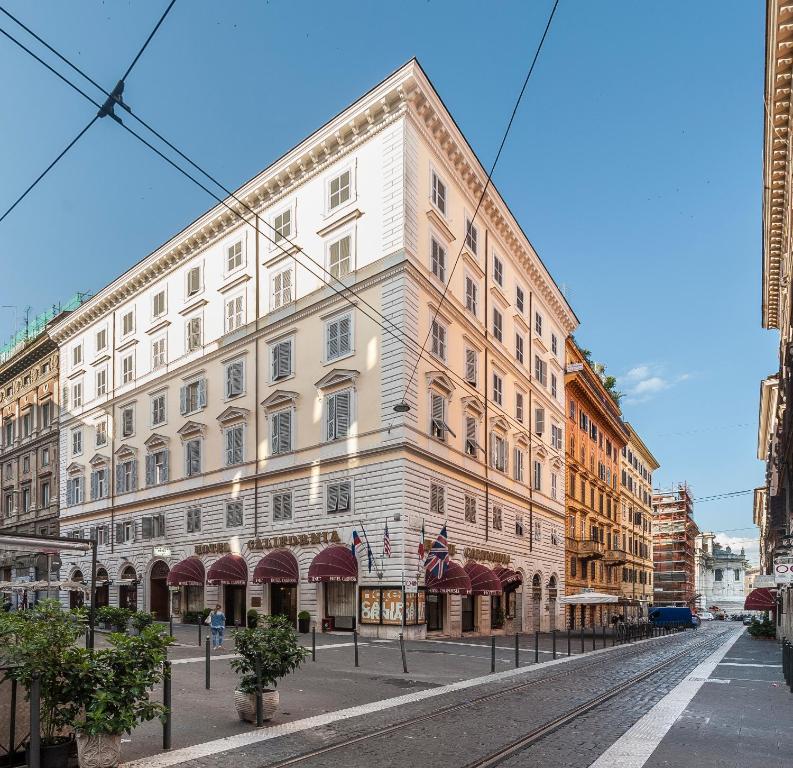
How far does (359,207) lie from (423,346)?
674 cm

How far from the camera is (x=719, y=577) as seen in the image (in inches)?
6127

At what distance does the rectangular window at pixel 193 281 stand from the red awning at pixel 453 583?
20.8 metres

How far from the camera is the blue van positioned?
60.1 meters

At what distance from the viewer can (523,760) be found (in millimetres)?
9312

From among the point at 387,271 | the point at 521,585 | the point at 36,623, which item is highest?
the point at 387,271

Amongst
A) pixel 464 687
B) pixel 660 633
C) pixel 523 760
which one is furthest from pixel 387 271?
pixel 660 633

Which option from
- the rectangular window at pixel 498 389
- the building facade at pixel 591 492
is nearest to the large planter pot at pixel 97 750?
the rectangular window at pixel 498 389

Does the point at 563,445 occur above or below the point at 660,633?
above

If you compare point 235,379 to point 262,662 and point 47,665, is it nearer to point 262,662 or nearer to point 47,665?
point 262,662

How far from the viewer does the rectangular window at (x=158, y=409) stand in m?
45.0

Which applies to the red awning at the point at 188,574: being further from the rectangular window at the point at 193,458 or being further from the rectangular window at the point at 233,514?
the rectangular window at the point at 193,458

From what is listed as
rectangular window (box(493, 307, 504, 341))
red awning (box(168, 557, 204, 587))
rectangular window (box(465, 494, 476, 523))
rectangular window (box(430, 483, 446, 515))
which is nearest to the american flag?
rectangular window (box(430, 483, 446, 515))

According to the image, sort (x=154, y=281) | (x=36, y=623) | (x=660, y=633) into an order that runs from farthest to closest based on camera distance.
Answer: (x=660, y=633) → (x=154, y=281) → (x=36, y=623)

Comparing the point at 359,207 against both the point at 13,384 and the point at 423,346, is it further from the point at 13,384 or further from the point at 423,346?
the point at 13,384
